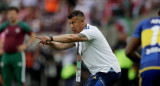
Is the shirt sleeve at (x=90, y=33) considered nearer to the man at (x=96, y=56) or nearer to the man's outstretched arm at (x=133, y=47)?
the man at (x=96, y=56)

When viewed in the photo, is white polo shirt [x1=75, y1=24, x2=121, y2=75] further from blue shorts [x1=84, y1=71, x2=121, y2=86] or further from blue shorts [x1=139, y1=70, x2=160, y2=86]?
blue shorts [x1=139, y1=70, x2=160, y2=86]

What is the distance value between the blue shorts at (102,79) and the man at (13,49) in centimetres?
475

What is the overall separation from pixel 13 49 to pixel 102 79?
5062mm

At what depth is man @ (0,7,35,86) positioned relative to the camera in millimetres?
11711

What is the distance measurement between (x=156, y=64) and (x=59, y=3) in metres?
12.8

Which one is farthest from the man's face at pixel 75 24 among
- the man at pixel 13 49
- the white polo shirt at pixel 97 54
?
the man at pixel 13 49

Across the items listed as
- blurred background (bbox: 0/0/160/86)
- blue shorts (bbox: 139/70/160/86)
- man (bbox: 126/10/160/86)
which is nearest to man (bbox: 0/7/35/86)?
blurred background (bbox: 0/0/160/86)

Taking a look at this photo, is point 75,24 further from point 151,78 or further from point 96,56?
point 151,78

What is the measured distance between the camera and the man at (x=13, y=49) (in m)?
11.7

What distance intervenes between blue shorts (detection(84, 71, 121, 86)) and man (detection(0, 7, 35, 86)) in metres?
4.75

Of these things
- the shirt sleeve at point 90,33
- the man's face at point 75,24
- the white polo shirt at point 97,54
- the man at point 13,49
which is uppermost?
the man's face at point 75,24

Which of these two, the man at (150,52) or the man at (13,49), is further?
the man at (13,49)

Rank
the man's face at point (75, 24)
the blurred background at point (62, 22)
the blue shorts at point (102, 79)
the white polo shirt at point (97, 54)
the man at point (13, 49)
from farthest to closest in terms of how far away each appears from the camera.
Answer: the blurred background at point (62, 22) < the man at point (13, 49) < the man's face at point (75, 24) < the white polo shirt at point (97, 54) < the blue shorts at point (102, 79)

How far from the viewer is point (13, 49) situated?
11.8 m
